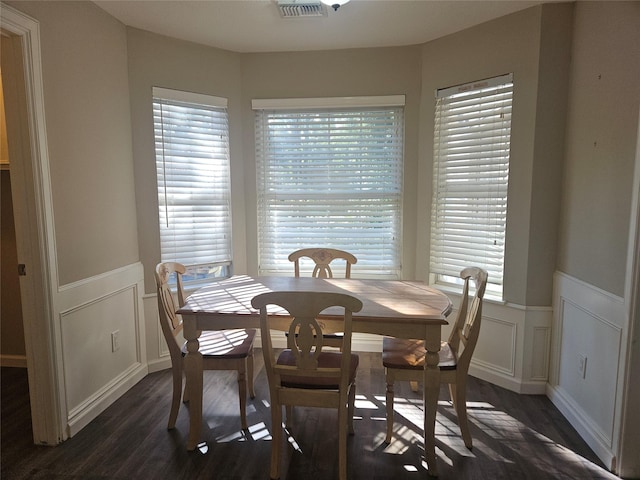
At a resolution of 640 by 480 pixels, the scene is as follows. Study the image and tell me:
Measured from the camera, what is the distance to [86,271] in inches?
96.7

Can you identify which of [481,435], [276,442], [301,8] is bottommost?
[481,435]

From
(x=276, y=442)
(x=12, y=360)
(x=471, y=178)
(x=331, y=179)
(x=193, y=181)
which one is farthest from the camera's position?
(x=331, y=179)

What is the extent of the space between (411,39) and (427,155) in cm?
93

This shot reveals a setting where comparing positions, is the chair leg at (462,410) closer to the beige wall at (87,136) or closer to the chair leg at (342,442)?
the chair leg at (342,442)

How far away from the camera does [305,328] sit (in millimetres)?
1816

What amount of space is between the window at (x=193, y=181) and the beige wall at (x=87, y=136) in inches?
9.9

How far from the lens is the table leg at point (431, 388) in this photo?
192 cm

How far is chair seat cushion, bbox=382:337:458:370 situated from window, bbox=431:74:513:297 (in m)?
0.96

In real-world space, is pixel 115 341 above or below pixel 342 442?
above

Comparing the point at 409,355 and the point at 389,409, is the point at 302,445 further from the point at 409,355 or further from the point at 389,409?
the point at 409,355

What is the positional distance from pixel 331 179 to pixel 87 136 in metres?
1.88

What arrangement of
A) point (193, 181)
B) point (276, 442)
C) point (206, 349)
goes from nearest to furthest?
point (276, 442) → point (206, 349) → point (193, 181)

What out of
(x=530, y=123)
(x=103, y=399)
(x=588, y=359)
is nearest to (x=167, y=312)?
(x=103, y=399)

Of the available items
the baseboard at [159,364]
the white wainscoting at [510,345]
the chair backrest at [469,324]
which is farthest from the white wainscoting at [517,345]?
the baseboard at [159,364]
